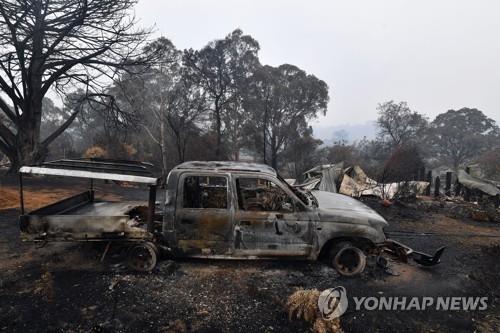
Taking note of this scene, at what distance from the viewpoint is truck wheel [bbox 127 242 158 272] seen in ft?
15.9

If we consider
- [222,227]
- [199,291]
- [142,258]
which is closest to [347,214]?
[222,227]

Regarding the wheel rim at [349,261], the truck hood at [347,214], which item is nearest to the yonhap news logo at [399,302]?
the wheel rim at [349,261]

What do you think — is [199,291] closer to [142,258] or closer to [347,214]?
[142,258]

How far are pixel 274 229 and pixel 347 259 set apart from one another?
1.43m

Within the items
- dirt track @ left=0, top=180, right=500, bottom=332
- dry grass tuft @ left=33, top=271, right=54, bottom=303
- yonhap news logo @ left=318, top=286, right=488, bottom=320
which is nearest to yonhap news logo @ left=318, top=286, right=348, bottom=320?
yonhap news logo @ left=318, top=286, right=488, bottom=320

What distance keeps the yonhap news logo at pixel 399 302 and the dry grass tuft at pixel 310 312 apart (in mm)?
155

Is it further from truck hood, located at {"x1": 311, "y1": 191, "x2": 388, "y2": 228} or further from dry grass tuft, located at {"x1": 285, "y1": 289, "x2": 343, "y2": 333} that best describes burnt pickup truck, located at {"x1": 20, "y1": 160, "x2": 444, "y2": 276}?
dry grass tuft, located at {"x1": 285, "y1": 289, "x2": 343, "y2": 333}

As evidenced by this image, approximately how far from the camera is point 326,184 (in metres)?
12.8

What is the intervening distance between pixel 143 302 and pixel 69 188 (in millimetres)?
10744

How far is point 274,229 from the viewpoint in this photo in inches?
185

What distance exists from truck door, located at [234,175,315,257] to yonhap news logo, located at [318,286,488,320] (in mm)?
876

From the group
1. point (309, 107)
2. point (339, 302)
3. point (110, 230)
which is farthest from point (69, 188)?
point (309, 107)

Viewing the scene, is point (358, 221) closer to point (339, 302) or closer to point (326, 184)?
point (339, 302)

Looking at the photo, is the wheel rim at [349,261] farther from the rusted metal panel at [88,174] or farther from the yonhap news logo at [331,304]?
the rusted metal panel at [88,174]
